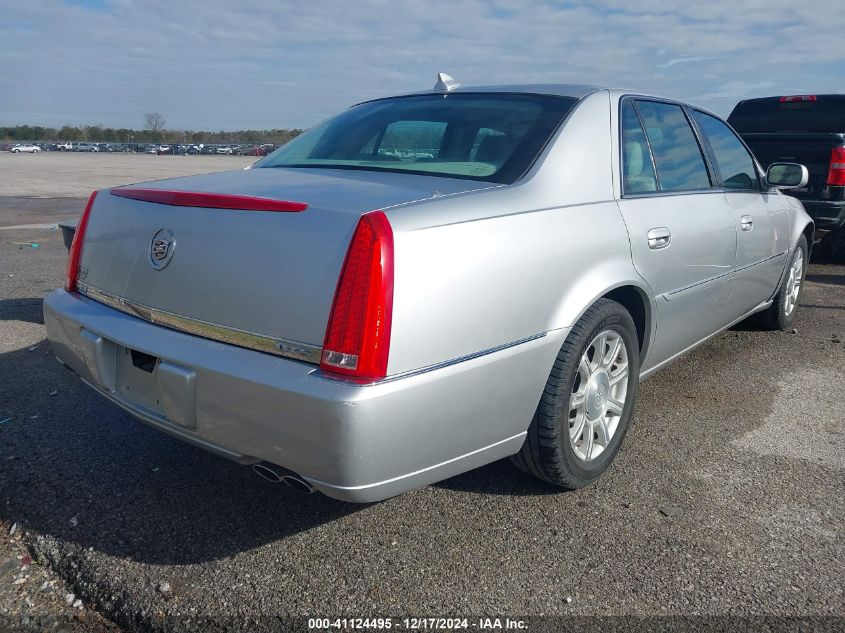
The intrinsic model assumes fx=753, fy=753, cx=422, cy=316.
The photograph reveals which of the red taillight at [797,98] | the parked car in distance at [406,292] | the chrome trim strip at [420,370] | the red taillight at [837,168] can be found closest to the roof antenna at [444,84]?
the parked car in distance at [406,292]

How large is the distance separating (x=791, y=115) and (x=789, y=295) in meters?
4.65

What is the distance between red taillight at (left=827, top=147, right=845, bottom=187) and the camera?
7.23 m

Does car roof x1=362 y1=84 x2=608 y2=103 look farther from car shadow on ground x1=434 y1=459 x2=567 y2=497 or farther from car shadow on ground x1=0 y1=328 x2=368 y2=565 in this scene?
car shadow on ground x1=0 y1=328 x2=368 y2=565

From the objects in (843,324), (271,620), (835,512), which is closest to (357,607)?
(271,620)

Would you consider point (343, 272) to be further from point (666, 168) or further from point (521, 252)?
point (666, 168)

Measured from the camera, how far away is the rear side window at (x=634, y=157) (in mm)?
3256

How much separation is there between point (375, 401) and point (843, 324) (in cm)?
509

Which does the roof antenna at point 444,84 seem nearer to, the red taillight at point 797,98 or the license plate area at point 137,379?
the license plate area at point 137,379

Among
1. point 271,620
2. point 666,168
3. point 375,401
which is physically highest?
point 666,168

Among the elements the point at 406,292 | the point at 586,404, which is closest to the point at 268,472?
the point at 406,292

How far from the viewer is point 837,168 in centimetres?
727

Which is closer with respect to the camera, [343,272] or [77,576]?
[343,272]

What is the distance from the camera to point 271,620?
2219 millimetres

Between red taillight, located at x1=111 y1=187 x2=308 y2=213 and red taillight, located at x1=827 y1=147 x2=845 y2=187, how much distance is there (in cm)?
668
